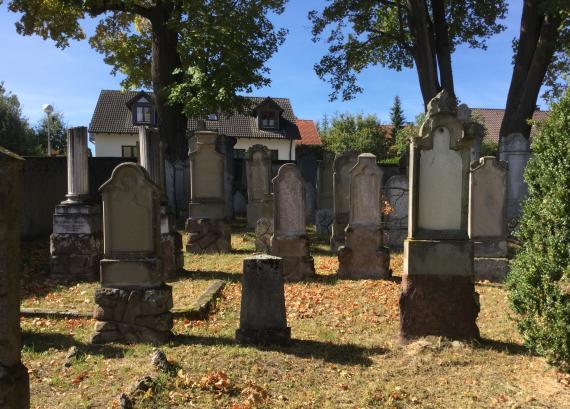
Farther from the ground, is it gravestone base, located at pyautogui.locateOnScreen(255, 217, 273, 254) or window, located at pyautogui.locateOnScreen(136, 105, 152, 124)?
window, located at pyautogui.locateOnScreen(136, 105, 152, 124)

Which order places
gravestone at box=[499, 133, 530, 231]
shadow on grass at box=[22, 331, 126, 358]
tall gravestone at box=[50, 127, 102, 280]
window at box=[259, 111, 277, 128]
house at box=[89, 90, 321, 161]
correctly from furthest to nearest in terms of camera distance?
1. window at box=[259, 111, 277, 128]
2. house at box=[89, 90, 321, 161]
3. gravestone at box=[499, 133, 530, 231]
4. tall gravestone at box=[50, 127, 102, 280]
5. shadow on grass at box=[22, 331, 126, 358]

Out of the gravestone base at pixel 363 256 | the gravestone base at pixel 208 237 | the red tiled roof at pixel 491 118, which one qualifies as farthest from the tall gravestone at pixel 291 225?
the red tiled roof at pixel 491 118

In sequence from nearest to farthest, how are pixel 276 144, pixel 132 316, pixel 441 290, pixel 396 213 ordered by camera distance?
1. pixel 441 290
2. pixel 132 316
3. pixel 396 213
4. pixel 276 144

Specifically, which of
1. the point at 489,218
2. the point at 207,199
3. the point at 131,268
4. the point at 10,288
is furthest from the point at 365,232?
the point at 10,288

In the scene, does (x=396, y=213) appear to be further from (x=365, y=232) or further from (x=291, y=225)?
(x=291, y=225)

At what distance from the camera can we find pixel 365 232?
9.15m

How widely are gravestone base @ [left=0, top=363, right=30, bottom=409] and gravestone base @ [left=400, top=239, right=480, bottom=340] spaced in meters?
4.04

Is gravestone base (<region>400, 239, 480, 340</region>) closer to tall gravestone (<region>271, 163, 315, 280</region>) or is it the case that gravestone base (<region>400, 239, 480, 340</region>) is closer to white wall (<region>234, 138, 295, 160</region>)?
tall gravestone (<region>271, 163, 315, 280</region>)

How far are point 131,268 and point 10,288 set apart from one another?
128 inches

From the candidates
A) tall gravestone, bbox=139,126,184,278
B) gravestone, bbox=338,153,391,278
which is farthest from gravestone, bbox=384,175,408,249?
tall gravestone, bbox=139,126,184,278

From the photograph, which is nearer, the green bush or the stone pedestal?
the green bush

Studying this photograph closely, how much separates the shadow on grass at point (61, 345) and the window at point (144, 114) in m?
32.4

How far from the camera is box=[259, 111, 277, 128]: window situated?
38.2m

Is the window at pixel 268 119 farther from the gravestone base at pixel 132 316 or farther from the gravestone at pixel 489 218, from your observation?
the gravestone base at pixel 132 316
